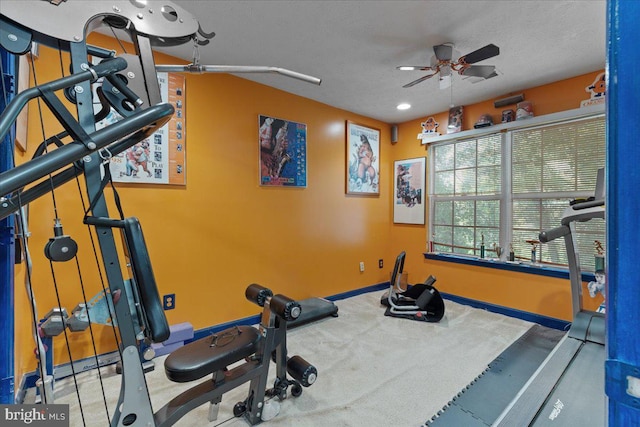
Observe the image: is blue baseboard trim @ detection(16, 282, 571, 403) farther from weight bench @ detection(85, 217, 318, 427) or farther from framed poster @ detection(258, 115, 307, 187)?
framed poster @ detection(258, 115, 307, 187)

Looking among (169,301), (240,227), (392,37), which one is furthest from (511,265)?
(169,301)

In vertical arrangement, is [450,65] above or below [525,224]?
above

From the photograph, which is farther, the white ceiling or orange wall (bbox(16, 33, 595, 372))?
orange wall (bbox(16, 33, 595, 372))

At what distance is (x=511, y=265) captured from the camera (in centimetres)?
319

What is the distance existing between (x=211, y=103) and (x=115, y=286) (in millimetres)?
2134

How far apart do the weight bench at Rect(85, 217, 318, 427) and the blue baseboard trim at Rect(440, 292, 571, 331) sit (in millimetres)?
2578

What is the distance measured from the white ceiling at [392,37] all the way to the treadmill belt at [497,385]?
2391mm

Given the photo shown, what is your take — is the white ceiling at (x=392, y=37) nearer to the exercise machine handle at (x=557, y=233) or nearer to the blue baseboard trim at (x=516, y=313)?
the exercise machine handle at (x=557, y=233)

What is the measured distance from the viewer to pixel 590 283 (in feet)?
8.63

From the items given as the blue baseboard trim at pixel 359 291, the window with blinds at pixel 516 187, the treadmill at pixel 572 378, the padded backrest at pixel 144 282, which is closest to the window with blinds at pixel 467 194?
the window with blinds at pixel 516 187

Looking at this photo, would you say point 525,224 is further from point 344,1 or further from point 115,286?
point 115,286

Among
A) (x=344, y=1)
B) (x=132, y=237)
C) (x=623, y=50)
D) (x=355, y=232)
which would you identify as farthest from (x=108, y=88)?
(x=355, y=232)

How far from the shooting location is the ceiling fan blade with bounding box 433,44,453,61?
2215 millimetres

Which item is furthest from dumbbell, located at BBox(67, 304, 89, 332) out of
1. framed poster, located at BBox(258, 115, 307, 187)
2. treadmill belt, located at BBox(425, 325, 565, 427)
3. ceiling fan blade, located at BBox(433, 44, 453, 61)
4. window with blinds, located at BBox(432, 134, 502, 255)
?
window with blinds, located at BBox(432, 134, 502, 255)
